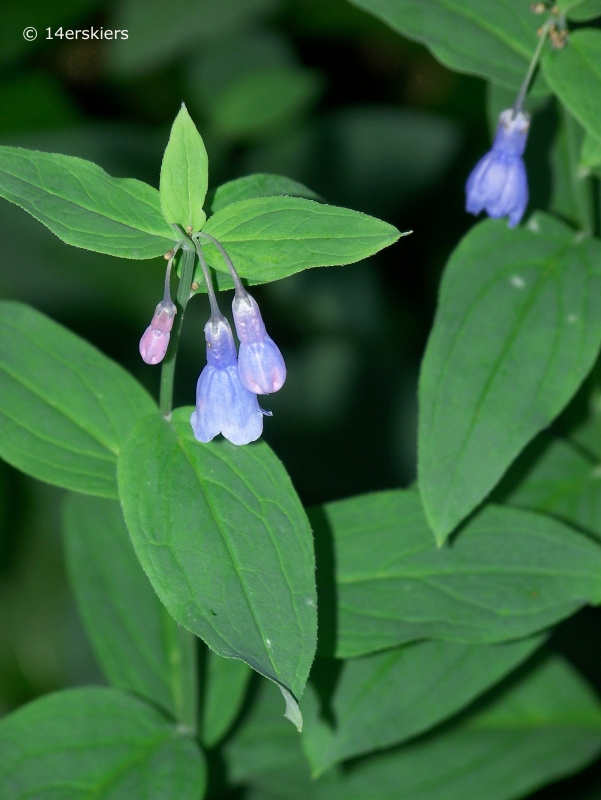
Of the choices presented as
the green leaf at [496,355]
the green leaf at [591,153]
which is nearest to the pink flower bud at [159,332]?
the green leaf at [496,355]

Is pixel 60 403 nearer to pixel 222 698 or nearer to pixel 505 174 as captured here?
pixel 222 698

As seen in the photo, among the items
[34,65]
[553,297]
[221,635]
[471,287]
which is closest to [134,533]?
[221,635]

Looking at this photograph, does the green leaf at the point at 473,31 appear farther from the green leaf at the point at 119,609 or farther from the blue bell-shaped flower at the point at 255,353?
the green leaf at the point at 119,609

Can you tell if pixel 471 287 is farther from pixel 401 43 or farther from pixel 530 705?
pixel 401 43

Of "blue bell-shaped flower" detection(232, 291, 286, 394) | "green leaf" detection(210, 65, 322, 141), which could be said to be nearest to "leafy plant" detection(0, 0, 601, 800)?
"blue bell-shaped flower" detection(232, 291, 286, 394)

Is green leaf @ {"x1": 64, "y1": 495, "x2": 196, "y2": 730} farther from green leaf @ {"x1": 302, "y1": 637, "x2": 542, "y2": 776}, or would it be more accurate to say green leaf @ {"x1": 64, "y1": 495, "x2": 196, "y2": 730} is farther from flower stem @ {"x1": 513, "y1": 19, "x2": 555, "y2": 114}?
flower stem @ {"x1": 513, "y1": 19, "x2": 555, "y2": 114}
